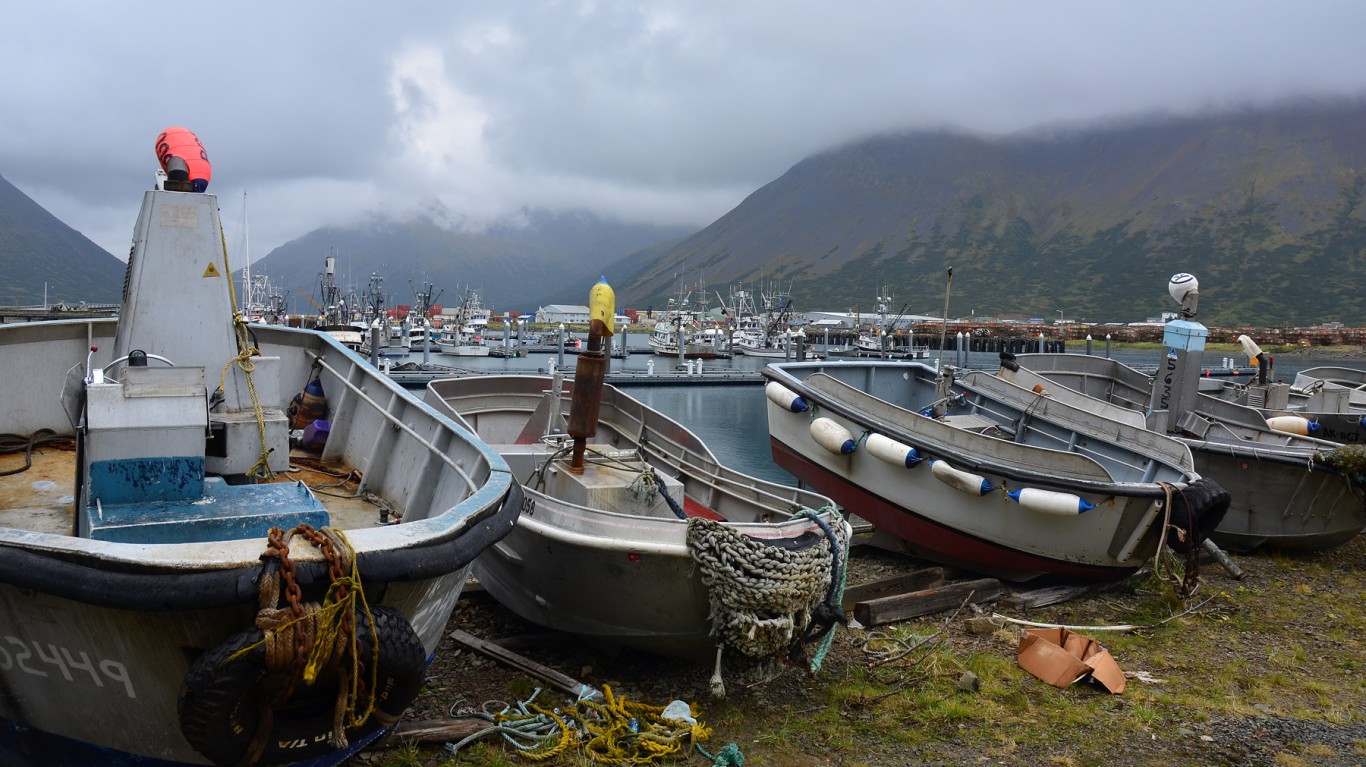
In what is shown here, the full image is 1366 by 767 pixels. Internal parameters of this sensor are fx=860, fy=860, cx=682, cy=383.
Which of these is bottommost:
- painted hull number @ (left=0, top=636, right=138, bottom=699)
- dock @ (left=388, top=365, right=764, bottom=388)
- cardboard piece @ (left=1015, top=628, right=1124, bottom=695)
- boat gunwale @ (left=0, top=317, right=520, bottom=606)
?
dock @ (left=388, top=365, right=764, bottom=388)

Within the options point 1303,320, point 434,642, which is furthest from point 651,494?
point 1303,320

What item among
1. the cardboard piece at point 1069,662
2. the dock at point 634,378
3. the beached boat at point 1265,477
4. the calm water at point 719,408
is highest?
the beached boat at point 1265,477

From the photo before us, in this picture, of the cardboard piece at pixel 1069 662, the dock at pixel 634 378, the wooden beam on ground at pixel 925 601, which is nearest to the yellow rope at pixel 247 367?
the wooden beam on ground at pixel 925 601

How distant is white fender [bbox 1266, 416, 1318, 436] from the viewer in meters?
14.5

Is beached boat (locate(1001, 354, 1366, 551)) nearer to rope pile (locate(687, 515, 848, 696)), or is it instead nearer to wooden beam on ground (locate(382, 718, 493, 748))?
rope pile (locate(687, 515, 848, 696))

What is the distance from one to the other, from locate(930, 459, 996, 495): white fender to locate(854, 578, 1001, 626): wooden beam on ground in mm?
1106

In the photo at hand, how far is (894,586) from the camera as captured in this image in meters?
10.5

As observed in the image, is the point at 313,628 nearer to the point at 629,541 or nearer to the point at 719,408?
the point at 629,541

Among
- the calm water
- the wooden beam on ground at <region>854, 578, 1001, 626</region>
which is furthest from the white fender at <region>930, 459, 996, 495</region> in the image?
the calm water

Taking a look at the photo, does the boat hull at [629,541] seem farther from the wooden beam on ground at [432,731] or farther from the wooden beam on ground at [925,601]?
the wooden beam on ground at [925,601]

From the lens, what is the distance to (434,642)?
5504mm

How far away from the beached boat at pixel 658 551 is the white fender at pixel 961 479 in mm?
2831

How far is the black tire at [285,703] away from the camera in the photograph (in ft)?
12.3

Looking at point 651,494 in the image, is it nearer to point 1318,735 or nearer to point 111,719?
point 111,719
